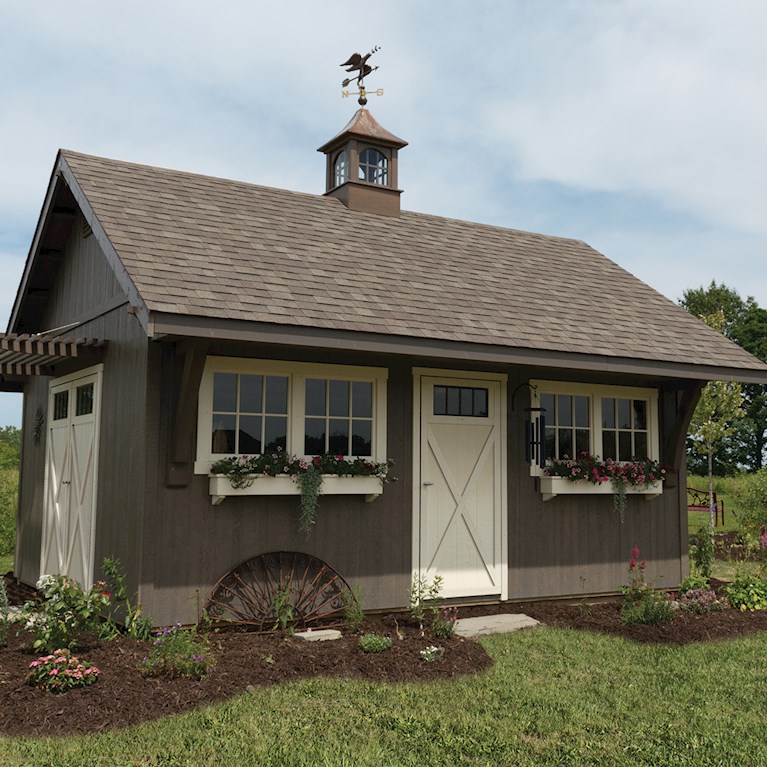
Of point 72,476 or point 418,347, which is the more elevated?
point 418,347

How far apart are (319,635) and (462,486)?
219 cm

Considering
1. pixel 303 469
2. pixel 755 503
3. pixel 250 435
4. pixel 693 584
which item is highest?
pixel 250 435

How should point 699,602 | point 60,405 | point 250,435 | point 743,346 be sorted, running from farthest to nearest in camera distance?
1. point 743,346
2. point 60,405
3. point 699,602
4. point 250,435

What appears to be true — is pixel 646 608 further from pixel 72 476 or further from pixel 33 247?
pixel 33 247

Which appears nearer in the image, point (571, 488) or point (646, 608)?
point (646, 608)

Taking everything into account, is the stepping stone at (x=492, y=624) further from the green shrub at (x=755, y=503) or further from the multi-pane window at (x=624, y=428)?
the green shrub at (x=755, y=503)

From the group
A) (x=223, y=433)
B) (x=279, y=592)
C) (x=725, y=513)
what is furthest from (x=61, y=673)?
(x=725, y=513)

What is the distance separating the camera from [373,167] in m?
10.8

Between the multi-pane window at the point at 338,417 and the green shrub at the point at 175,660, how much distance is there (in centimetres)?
230

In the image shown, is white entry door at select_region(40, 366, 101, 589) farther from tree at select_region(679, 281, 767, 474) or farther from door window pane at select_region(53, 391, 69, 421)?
tree at select_region(679, 281, 767, 474)

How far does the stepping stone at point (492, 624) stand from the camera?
712cm

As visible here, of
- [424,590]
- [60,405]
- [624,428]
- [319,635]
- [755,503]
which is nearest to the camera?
[319,635]

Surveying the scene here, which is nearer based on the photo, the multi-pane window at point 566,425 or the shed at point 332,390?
the shed at point 332,390

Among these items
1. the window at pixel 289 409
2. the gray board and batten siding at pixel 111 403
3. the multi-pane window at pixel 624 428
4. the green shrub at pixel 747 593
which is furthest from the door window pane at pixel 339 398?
the green shrub at pixel 747 593
